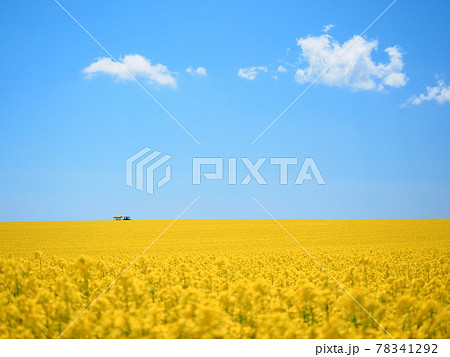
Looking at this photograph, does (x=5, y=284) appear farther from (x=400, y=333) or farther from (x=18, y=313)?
(x=400, y=333)

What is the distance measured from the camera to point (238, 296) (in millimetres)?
7695

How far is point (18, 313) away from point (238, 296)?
4716 millimetres

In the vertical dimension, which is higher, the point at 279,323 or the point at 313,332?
the point at 279,323

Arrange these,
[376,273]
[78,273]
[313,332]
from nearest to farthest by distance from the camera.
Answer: [313,332]
[78,273]
[376,273]
